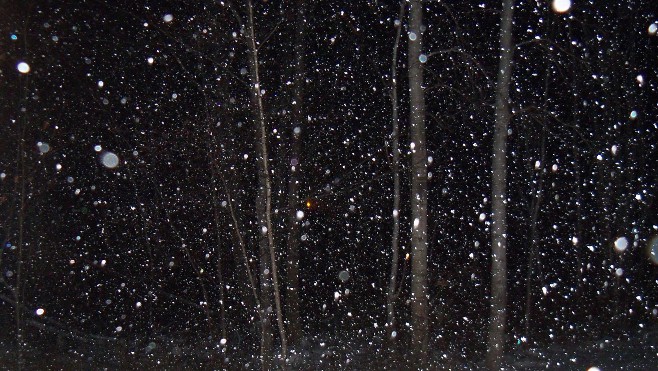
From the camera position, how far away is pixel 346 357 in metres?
12.1

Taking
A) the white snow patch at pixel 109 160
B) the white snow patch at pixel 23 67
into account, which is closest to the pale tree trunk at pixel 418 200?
the white snow patch at pixel 23 67

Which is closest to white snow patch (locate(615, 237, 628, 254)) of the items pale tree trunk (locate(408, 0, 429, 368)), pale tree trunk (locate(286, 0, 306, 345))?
pale tree trunk (locate(408, 0, 429, 368))

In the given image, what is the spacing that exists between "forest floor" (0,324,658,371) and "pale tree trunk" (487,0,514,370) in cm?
116

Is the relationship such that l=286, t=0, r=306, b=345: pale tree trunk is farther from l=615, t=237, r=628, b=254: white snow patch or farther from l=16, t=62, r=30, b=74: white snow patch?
l=615, t=237, r=628, b=254: white snow patch

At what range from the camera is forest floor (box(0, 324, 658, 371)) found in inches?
437

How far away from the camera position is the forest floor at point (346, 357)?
1111 centimetres

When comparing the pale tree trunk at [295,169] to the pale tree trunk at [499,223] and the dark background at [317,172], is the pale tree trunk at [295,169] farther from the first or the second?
the pale tree trunk at [499,223]

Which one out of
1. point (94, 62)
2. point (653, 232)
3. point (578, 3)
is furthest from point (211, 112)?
point (653, 232)

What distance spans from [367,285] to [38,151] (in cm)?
1017

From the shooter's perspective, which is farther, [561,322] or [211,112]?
[561,322]

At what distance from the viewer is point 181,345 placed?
14094 mm

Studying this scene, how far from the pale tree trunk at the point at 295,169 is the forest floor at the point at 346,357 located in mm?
637

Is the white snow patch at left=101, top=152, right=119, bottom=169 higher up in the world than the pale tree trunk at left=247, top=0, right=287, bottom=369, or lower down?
higher up

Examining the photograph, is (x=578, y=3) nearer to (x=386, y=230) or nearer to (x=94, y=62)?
(x=386, y=230)
